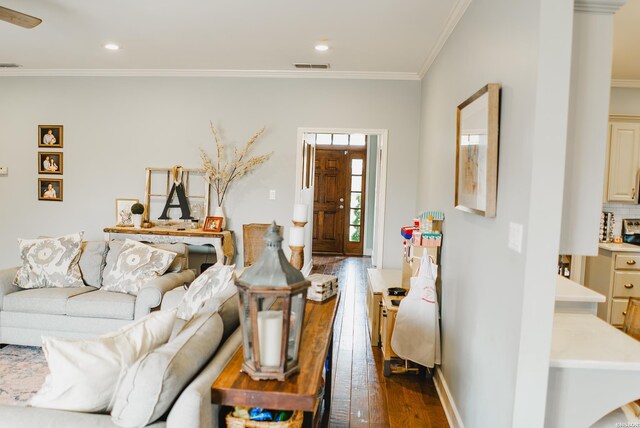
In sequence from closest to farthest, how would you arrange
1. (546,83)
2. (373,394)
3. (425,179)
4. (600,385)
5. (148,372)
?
1. (148,372)
2. (546,83)
3. (600,385)
4. (373,394)
5. (425,179)

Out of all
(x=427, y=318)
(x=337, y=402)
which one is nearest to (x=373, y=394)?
(x=337, y=402)

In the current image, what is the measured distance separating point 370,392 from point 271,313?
202cm

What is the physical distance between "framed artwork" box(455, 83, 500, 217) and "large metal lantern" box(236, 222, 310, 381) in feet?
4.00

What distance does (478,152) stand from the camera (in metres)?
2.50

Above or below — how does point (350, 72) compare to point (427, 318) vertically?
above

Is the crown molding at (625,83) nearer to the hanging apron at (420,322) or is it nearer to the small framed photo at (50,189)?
the hanging apron at (420,322)

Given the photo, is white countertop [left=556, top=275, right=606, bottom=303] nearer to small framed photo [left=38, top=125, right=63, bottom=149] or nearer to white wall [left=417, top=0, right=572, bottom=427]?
white wall [left=417, top=0, right=572, bottom=427]

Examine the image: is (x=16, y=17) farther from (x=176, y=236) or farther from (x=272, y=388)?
(x=272, y=388)

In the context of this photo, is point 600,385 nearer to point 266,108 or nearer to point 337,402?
point 337,402

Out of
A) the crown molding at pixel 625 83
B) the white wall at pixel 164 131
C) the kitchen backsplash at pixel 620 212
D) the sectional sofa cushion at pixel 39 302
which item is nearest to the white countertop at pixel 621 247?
the kitchen backsplash at pixel 620 212

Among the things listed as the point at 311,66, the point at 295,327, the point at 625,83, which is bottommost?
the point at 295,327

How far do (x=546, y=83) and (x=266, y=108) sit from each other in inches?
Result: 163

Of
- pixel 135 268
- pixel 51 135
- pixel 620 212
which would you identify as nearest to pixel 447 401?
pixel 135 268

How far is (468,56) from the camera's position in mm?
2955
